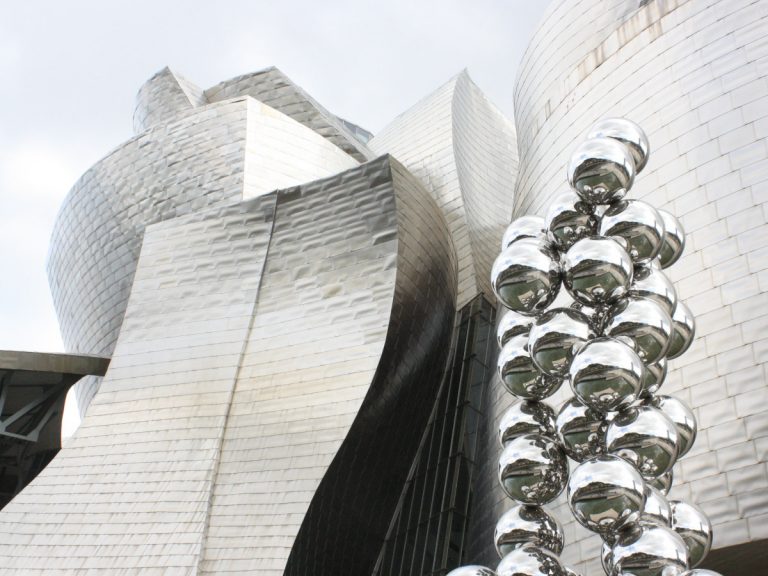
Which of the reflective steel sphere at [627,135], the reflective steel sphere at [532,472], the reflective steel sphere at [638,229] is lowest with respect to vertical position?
the reflective steel sphere at [532,472]

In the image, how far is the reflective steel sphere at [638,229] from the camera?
3918 millimetres

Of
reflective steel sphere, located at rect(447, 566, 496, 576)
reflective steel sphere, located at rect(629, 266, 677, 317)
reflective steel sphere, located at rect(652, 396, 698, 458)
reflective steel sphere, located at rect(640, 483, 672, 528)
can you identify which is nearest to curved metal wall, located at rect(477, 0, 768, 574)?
reflective steel sphere, located at rect(652, 396, 698, 458)

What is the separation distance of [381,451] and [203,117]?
6047 mm

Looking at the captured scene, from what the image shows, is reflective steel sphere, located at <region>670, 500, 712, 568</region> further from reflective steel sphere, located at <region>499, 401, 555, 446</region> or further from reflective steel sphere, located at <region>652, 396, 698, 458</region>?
reflective steel sphere, located at <region>499, 401, 555, 446</region>

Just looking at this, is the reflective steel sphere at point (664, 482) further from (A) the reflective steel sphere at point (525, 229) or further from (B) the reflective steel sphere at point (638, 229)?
(A) the reflective steel sphere at point (525, 229)

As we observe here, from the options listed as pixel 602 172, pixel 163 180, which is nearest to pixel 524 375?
pixel 602 172

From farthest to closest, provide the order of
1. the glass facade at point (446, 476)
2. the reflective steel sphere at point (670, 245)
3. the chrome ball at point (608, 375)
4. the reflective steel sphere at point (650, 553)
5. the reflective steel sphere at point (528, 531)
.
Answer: the glass facade at point (446, 476), the reflective steel sphere at point (670, 245), the reflective steel sphere at point (528, 531), the chrome ball at point (608, 375), the reflective steel sphere at point (650, 553)

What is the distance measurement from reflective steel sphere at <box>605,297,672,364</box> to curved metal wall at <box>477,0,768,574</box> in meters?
4.14

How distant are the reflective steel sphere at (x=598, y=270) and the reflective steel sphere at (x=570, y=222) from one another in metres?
0.32

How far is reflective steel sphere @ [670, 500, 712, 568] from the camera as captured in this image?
3.76 meters

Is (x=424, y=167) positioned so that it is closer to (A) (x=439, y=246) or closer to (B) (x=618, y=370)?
(A) (x=439, y=246)

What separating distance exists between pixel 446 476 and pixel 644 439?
29.0 feet

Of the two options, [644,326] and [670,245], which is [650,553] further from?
[670,245]

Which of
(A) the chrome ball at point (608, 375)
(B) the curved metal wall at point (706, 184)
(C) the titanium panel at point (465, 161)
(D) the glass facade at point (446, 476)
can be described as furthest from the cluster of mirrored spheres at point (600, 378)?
(C) the titanium panel at point (465, 161)
